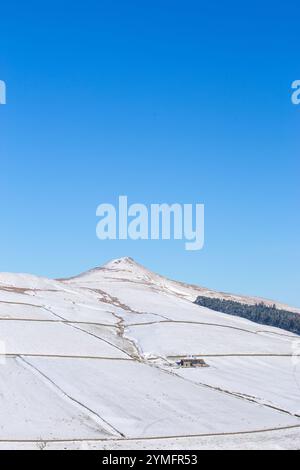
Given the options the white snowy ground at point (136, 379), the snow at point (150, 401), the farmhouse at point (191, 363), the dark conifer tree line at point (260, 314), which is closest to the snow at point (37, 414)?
the white snowy ground at point (136, 379)

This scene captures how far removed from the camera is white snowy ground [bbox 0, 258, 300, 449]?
33.8 metres

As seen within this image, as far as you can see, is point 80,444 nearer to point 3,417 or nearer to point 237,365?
point 3,417

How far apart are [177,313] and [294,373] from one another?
3714 cm

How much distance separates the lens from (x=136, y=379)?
50719mm

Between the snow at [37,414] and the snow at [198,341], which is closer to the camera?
the snow at [37,414]

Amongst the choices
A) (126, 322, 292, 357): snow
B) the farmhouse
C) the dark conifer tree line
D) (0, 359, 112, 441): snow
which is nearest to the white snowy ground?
(0, 359, 112, 441): snow

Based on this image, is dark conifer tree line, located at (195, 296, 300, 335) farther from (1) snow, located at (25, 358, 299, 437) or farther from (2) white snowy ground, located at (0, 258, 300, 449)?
(1) snow, located at (25, 358, 299, 437)

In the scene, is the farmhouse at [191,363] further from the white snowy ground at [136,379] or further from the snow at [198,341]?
the snow at [198,341]

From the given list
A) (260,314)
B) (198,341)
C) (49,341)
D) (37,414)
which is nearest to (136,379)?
(37,414)

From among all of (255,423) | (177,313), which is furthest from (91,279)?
(255,423)

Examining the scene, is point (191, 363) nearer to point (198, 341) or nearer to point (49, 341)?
point (198, 341)

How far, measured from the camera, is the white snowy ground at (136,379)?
33.8 m

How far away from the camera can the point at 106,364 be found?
5628 cm

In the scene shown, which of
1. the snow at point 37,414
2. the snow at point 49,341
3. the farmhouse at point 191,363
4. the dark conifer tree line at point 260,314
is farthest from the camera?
the dark conifer tree line at point 260,314
